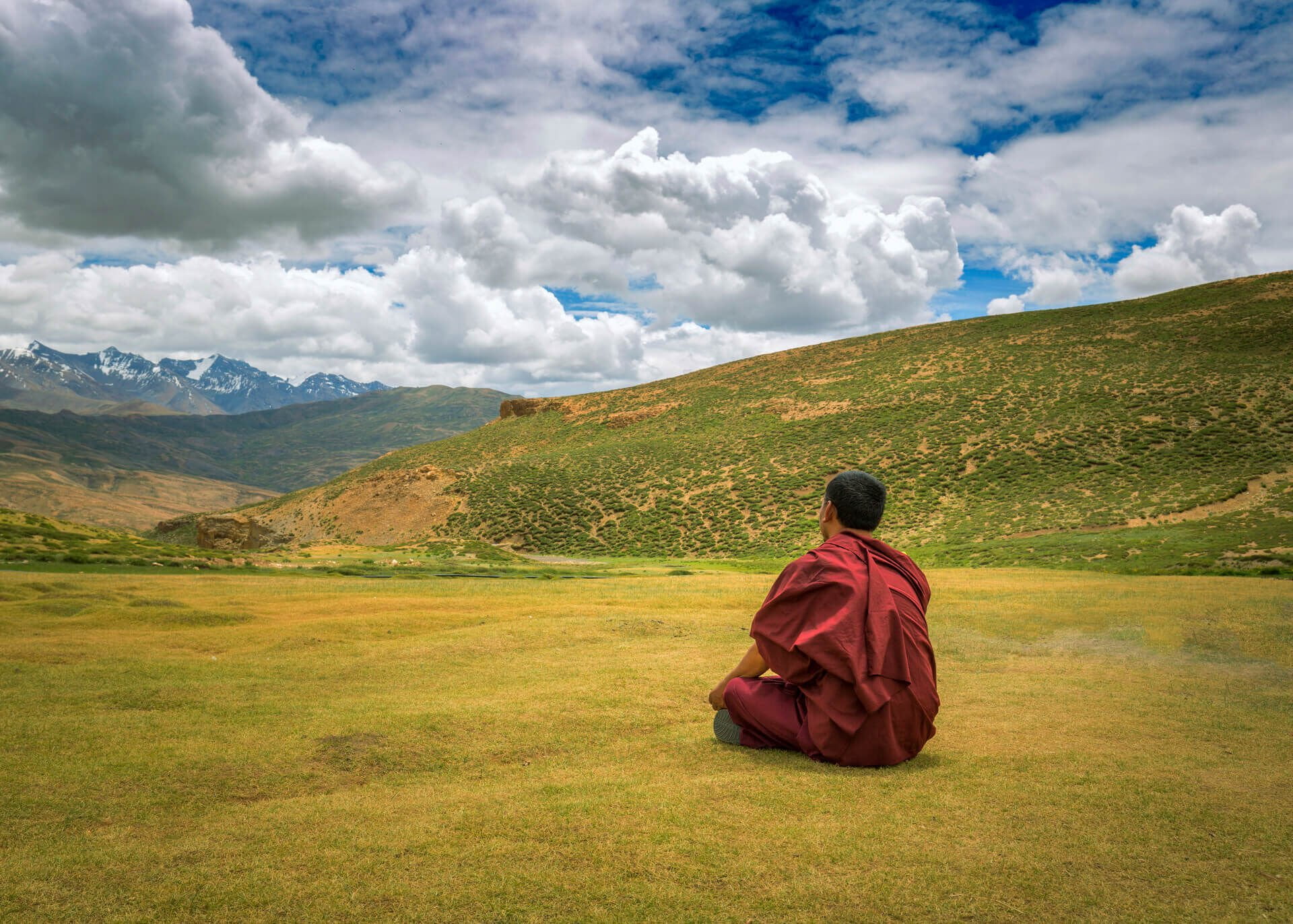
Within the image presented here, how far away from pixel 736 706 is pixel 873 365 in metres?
73.1

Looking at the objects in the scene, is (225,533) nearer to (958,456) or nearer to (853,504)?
(958,456)

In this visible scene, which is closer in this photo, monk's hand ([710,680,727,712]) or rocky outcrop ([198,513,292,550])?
monk's hand ([710,680,727,712])

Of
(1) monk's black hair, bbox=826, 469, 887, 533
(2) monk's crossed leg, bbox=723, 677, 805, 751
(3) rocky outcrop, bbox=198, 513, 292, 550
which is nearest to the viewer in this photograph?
(2) monk's crossed leg, bbox=723, 677, 805, 751

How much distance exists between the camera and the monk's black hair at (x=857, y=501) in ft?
20.7

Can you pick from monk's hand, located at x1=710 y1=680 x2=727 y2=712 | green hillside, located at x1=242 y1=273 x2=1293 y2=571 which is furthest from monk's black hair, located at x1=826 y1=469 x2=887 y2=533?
green hillside, located at x1=242 y1=273 x2=1293 y2=571

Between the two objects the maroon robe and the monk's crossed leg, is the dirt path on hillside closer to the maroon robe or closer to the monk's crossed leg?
the maroon robe

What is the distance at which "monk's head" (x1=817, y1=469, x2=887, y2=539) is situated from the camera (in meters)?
6.32

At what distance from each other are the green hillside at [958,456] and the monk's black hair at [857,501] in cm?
2506

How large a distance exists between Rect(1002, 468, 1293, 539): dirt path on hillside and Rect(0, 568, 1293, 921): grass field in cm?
3072

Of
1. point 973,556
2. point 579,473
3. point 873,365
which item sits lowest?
point 973,556

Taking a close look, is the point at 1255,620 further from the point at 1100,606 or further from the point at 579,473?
the point at 579,473

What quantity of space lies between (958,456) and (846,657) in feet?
169

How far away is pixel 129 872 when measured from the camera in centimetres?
387

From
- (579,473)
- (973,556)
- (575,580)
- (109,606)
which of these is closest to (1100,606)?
(575,580)
